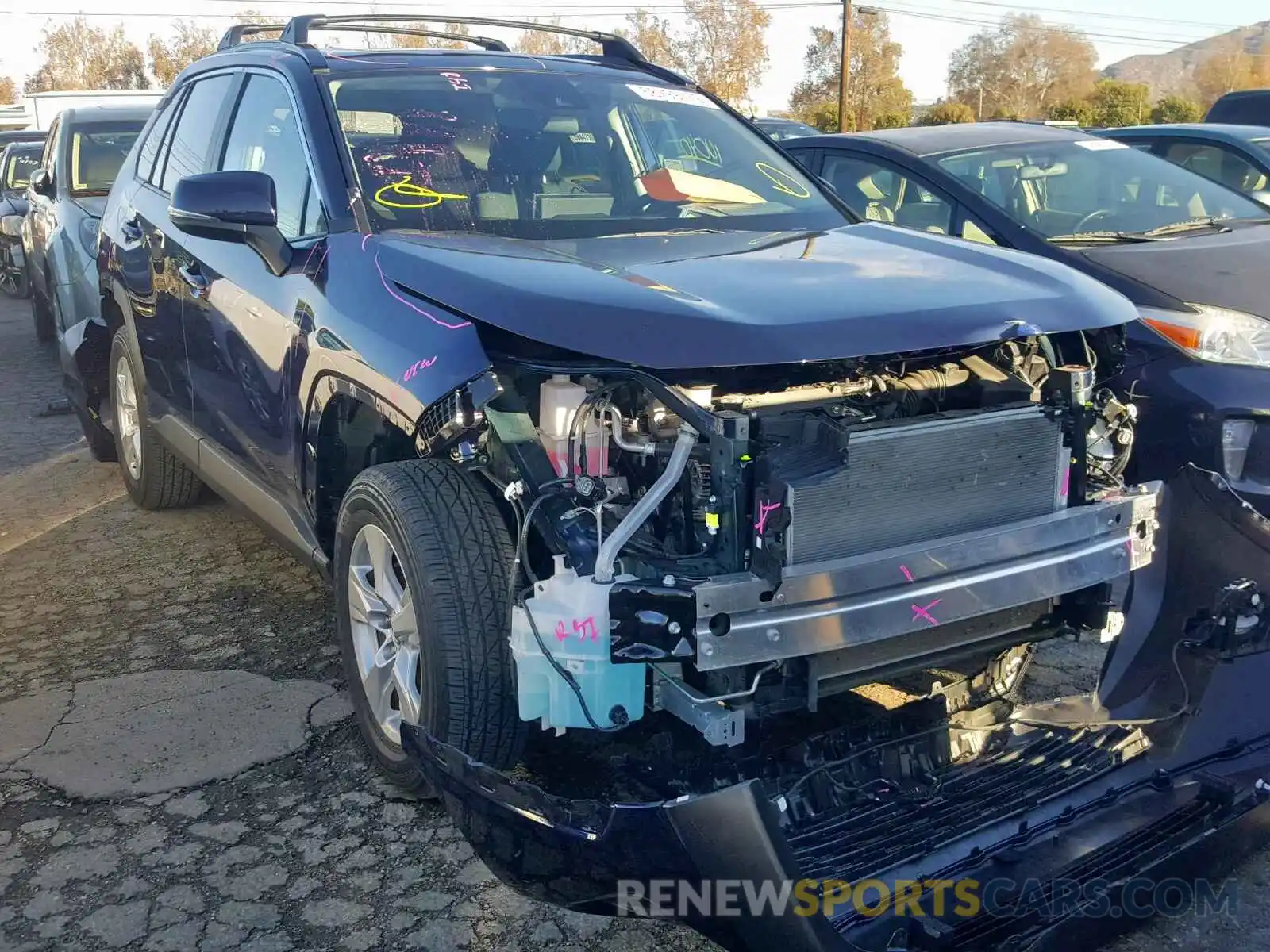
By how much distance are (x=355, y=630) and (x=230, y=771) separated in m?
0.55

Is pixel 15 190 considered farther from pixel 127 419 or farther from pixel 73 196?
pixel 127 419

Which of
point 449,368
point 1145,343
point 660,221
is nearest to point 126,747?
point 449,368

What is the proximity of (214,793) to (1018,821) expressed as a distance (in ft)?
6.95

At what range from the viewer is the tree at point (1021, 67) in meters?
68.6

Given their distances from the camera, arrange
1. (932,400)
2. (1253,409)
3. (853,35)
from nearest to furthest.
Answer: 1. (932,400)
2. (1253,409)
3. (853,35)

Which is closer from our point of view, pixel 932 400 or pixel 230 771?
pixel 932 400

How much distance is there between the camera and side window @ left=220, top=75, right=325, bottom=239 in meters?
3.64

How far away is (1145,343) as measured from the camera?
4543 millimetres

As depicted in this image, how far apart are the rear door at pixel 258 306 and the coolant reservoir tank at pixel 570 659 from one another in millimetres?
1341

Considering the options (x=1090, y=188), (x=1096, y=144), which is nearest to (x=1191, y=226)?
(x=1090, y=188)

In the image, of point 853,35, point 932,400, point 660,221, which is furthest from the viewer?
point 853,35

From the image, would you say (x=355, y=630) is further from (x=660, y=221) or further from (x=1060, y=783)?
(x=1060, y=783)

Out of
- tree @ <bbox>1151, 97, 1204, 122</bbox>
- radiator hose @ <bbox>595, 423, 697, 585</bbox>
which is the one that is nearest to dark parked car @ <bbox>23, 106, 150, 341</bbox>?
radiator hose @ <bbox>595, 423, 697, 585</bbox>

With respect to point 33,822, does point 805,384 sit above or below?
above
